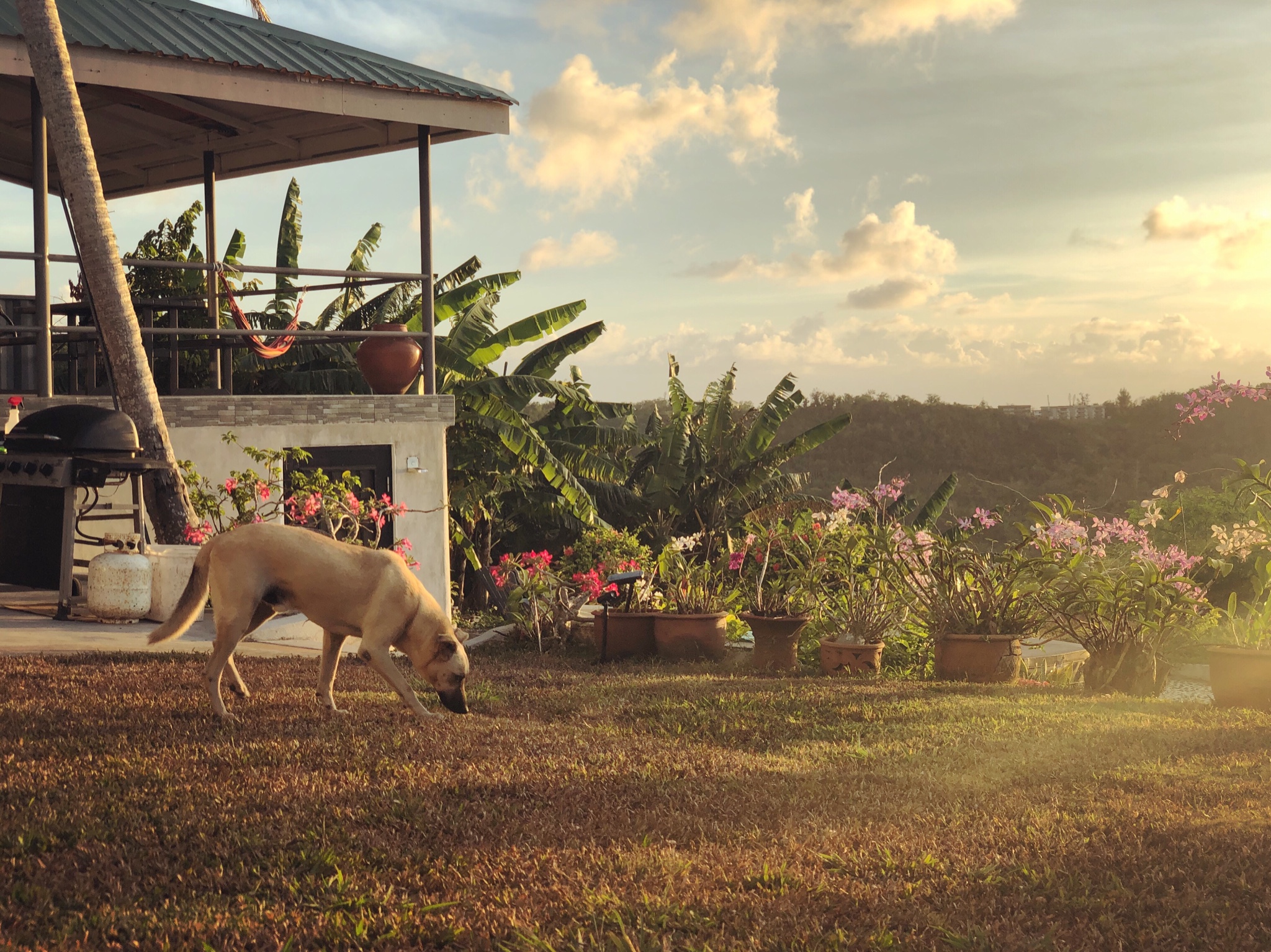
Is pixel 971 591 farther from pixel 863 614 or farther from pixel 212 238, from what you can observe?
pixel 212 238

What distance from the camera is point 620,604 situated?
1198cm

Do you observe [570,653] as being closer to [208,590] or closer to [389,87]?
[208,590]

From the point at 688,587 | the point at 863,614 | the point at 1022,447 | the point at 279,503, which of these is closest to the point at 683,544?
the point at 688,587

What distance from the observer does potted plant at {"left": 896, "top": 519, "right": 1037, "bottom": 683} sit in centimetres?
981

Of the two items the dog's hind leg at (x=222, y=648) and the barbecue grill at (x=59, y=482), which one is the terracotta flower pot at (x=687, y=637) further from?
the dog's hind leg at (x=222, y=648)

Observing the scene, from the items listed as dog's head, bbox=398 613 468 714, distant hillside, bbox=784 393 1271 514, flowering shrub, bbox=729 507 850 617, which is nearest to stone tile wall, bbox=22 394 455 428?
flowering shrub, bbox=729 507 850 617

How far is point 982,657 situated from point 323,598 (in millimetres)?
5891

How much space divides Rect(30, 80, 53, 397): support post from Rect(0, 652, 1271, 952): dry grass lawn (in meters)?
4.76

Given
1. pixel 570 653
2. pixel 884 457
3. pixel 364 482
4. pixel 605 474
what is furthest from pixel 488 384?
pixel 884 457

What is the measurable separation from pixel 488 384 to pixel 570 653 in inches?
311

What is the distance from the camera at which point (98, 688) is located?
6.93m

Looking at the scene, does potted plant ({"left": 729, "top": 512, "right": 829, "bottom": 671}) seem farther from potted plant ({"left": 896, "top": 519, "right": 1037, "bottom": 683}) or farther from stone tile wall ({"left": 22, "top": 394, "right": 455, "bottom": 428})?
stone tile wall ({"left": 22, "top": 394, "right": 455, "bottom": 428})

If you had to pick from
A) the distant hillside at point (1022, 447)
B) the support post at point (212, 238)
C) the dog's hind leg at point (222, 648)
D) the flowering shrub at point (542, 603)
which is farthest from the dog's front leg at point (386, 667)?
the distant hillside at point (1022, 447)

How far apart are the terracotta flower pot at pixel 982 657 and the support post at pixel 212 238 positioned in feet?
32.6
